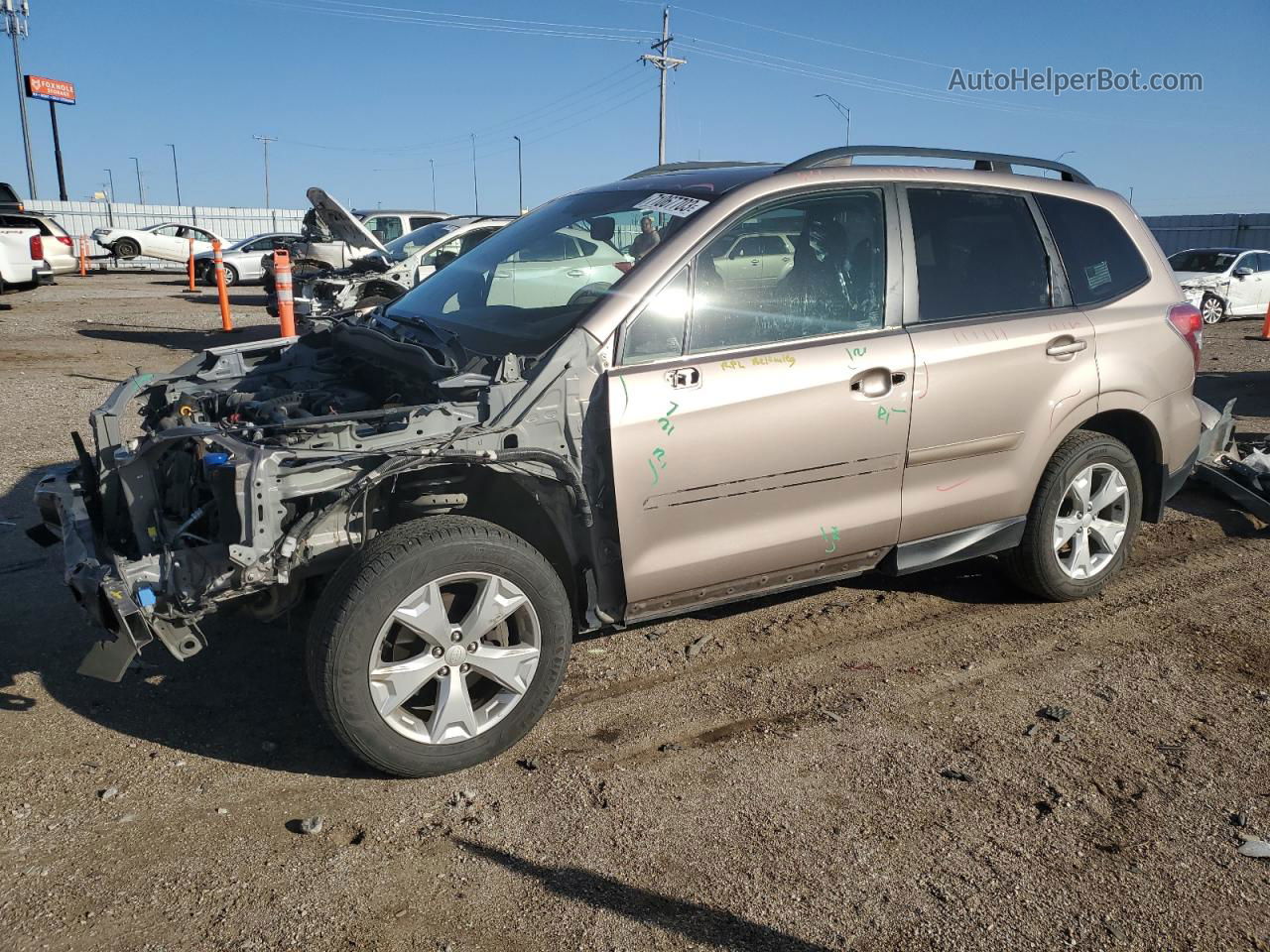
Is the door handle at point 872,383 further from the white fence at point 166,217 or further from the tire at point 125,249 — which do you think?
the white fence at point 166,217

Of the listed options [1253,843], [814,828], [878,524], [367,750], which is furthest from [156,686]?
[1253,843]

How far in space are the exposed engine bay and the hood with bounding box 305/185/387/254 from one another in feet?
27.5

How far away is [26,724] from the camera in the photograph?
3.56 meters

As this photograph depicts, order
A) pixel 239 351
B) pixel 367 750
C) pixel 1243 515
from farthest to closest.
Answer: pixel 1243 515, pixel 239 351, pixel 367 750

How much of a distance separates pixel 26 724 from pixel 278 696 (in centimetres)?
85

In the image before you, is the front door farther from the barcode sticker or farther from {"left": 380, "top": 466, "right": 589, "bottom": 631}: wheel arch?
the barcode sticker

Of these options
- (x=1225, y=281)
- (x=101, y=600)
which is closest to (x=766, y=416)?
(x=101, y=600)

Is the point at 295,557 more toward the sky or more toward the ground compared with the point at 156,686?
more toward the sky

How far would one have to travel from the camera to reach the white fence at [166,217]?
4109 centimetres

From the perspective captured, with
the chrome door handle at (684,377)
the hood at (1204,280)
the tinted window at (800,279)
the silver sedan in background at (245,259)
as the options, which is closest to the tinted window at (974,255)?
the tinted window at (800,279)

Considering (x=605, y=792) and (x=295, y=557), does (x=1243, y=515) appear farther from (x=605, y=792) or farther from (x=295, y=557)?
(x=295, y=557)

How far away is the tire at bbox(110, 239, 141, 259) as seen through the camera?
29953 millimetres

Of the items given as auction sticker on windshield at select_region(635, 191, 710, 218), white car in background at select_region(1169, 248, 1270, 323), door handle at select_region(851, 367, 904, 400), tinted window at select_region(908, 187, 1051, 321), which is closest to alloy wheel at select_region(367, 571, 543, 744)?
door handle at select_region(851, 367, 904, 400)

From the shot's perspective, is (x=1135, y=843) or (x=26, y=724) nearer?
(x=1135, y=843)
